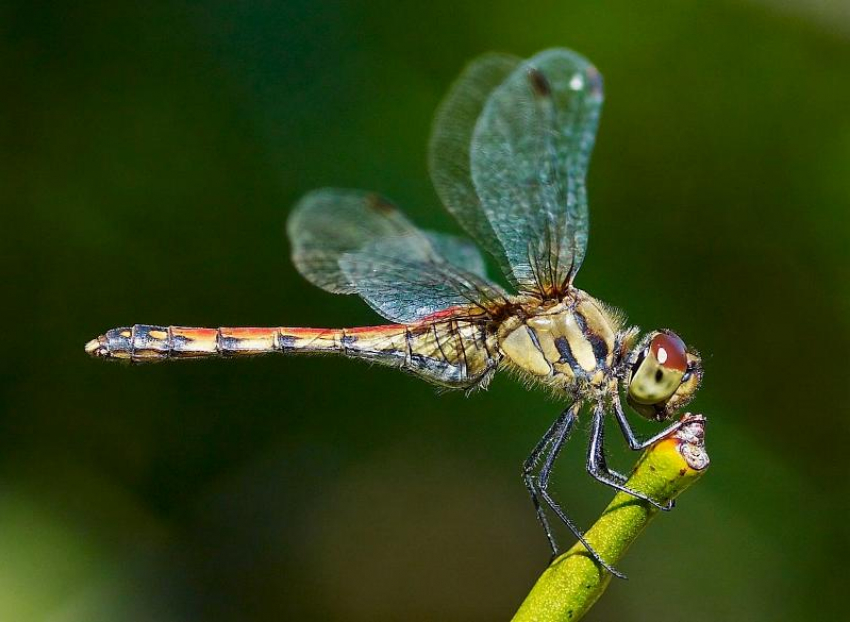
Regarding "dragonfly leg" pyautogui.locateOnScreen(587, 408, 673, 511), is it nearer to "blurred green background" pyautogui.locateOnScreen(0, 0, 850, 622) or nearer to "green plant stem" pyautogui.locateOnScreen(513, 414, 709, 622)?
"blurred green background" pyautogui.locateOnScreen(0, 0, 850, 622)

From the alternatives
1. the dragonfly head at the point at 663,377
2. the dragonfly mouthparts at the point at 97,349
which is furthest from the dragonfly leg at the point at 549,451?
the dragonfly mouthparts at the point at 97,349

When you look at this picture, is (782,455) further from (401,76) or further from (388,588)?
(401,76)

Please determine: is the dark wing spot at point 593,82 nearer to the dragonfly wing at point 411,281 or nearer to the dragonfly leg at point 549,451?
the dragonfly wing at point 411,281

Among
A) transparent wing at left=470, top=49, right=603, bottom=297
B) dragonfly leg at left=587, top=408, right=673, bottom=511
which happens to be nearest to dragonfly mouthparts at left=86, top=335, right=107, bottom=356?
transparent wing at left=470, top=49, right=603, bottom=297

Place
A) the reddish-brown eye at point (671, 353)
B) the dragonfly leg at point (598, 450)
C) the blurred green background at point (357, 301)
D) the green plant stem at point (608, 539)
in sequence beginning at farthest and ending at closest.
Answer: the blurred green background at point (357, 301) → the dragonfly leg at point (598, 450) → the reddish-brown eye at point (671, 353) → the green plant stem at point (608, 539)

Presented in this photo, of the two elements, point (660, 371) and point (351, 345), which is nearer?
point (660, 371)

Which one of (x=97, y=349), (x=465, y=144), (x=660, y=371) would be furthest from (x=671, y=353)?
(x=97, y=349)

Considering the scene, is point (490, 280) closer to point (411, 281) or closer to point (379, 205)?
point (411, 281)
